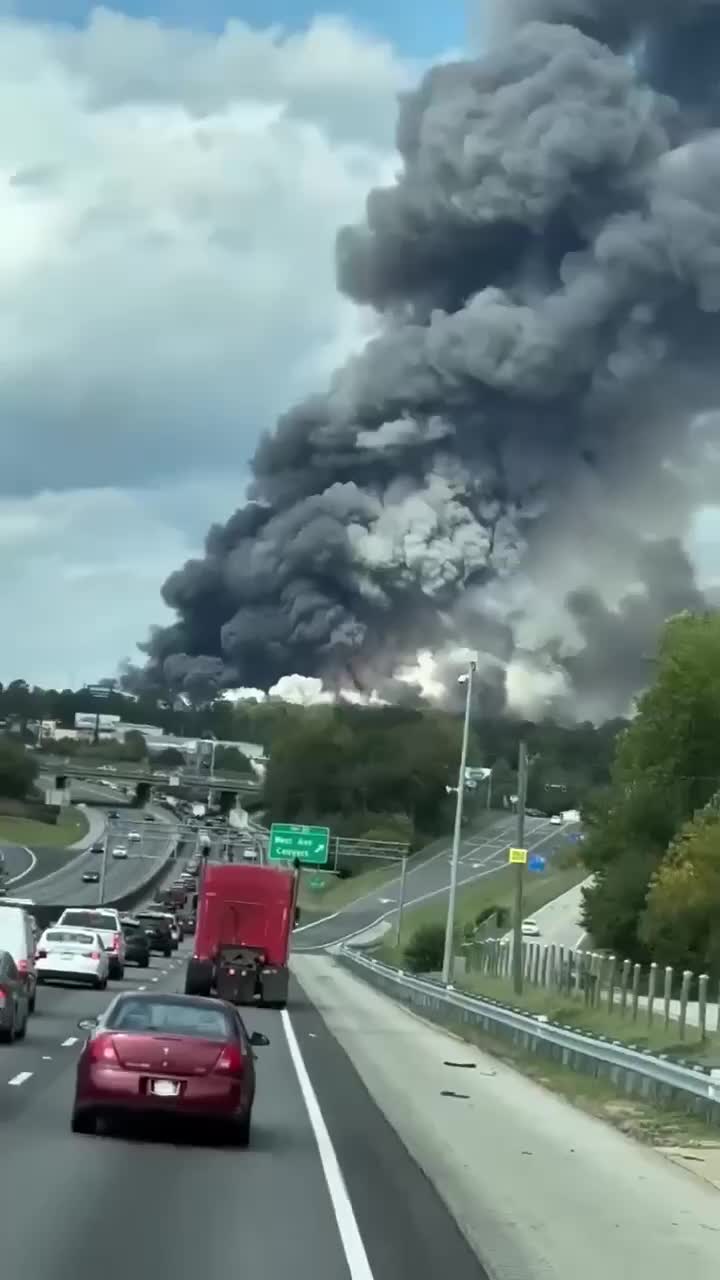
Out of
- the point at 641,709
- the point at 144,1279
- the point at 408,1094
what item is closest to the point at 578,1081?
the point at 408,1094

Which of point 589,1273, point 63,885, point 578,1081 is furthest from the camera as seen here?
point 63,885

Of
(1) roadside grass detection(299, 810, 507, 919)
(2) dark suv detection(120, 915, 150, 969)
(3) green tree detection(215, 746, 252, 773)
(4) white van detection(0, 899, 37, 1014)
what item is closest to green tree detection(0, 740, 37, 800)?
(3) green tree detection(215, 746, 252, 773)

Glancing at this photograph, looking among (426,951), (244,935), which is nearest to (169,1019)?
(244,935)

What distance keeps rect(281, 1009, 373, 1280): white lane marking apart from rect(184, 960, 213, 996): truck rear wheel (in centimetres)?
2022

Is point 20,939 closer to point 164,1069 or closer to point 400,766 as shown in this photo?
point 164,1069

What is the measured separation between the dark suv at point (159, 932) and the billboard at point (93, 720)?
87594 millimetres

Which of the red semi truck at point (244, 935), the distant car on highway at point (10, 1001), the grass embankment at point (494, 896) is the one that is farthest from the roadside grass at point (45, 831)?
the distant car on highway at point (10, 1001)

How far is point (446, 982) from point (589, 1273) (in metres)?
42.8

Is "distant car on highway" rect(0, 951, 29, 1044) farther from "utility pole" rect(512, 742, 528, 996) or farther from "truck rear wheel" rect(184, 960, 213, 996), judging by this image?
"utility pole" rect(512, 742, 528, 996)

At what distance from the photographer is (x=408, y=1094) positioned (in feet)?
81.8

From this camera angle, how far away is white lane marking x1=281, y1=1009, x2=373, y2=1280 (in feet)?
36.1

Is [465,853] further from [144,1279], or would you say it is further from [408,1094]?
[144,1279]

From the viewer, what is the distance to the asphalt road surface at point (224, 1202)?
1079 centimetres

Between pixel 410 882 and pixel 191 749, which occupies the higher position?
pixel 191 749
